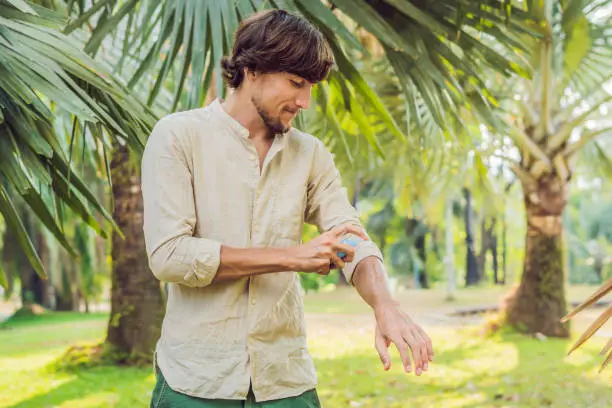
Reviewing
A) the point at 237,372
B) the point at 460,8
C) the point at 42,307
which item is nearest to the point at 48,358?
the point at 460,8

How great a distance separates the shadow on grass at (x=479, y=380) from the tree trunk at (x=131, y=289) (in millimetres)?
1740

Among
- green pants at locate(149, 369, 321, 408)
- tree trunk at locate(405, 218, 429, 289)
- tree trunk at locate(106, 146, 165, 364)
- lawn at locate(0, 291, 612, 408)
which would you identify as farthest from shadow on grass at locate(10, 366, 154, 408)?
tree trunk at locate(405, 218, 429, 289)

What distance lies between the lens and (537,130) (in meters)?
9.91

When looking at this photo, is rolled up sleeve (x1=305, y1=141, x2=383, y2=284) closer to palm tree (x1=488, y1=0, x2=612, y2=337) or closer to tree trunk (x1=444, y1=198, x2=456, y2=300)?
palm tree (x1=488, y1=0, x2=612, y2=337)

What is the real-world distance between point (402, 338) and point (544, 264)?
29.8 ft

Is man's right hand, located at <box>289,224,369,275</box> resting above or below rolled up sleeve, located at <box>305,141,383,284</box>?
below

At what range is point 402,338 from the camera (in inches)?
65.2

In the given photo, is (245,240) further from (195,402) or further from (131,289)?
(131,289)

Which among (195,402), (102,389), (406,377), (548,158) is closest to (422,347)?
(195,402)

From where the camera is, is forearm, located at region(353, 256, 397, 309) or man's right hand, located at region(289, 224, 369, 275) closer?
man's right hand, located at region(289, 224, 369, 275)

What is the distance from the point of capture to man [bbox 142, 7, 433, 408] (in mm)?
1702

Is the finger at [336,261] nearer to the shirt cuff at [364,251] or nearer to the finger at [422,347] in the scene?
the shirt cuff at [364,251]

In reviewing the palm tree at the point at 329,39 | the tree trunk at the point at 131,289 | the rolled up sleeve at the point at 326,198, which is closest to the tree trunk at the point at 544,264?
the tree trunk at the point at 131,289

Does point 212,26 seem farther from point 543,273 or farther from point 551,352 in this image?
point 543,273
